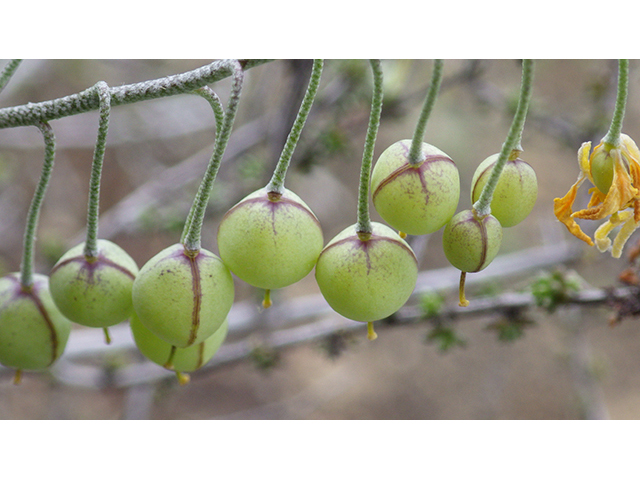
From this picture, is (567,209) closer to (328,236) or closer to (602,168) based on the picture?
(602,168)

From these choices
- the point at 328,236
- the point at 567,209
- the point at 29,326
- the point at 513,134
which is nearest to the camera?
the point at 513,134

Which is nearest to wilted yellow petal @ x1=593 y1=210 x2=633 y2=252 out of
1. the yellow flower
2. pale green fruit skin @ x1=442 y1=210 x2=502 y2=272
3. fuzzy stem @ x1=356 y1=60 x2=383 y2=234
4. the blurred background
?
the yellow flower

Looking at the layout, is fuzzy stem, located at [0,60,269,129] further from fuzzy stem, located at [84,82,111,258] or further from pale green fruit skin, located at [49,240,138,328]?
pale green fruit skin, located at [49,240,138,328]

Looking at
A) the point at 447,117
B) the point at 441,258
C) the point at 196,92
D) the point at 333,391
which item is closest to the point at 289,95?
the point at 196,92

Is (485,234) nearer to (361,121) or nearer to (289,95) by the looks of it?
(289,95)

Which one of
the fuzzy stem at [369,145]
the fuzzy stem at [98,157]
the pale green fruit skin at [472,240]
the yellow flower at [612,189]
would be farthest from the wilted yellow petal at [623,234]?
the fuzzy stem at [98,157]

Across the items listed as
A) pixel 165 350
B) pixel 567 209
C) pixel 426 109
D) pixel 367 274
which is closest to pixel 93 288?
pixel 165 350

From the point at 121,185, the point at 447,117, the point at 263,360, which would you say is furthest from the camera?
the point at 121,185
